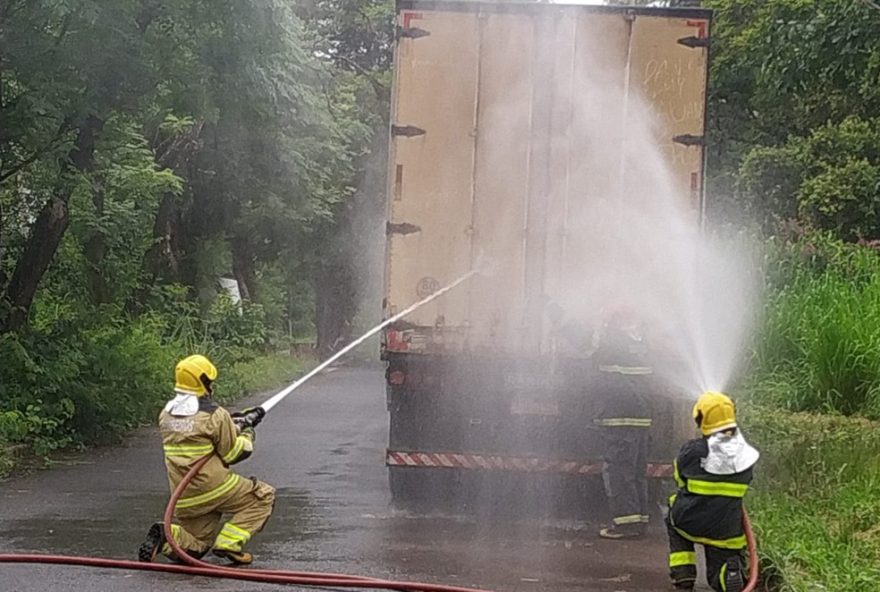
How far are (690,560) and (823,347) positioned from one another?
4.98 meters

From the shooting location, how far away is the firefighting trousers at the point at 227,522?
774 centimetres

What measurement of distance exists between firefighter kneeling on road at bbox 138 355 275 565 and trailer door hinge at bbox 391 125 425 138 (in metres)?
3.07

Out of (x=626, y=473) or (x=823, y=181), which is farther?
(x=823, y=181)

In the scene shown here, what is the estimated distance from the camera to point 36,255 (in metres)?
14.8

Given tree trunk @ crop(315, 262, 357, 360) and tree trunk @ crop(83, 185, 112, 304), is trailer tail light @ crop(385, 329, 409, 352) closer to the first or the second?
tree trunk @ crop(83, 185, 112, 304)

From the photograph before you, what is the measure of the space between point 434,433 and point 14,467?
4.44 meters

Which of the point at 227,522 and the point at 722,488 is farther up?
the point at 722,488

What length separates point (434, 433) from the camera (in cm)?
1029

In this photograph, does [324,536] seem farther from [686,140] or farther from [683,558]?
[686,140]

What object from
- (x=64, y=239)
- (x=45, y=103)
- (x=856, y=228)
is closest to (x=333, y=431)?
(x=64, y=239)

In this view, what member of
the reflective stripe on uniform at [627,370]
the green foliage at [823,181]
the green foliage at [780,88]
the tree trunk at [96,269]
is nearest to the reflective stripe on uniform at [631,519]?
the reflective stripe on uniform at [627,370]

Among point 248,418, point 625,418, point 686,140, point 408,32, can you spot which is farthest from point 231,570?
point 686,140

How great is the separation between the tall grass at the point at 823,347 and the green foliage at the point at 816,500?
0.46 m

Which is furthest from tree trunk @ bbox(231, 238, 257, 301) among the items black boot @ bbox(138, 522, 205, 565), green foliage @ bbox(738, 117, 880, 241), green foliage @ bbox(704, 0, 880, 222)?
black boot @ bbox(138, 522, 205, 565)
